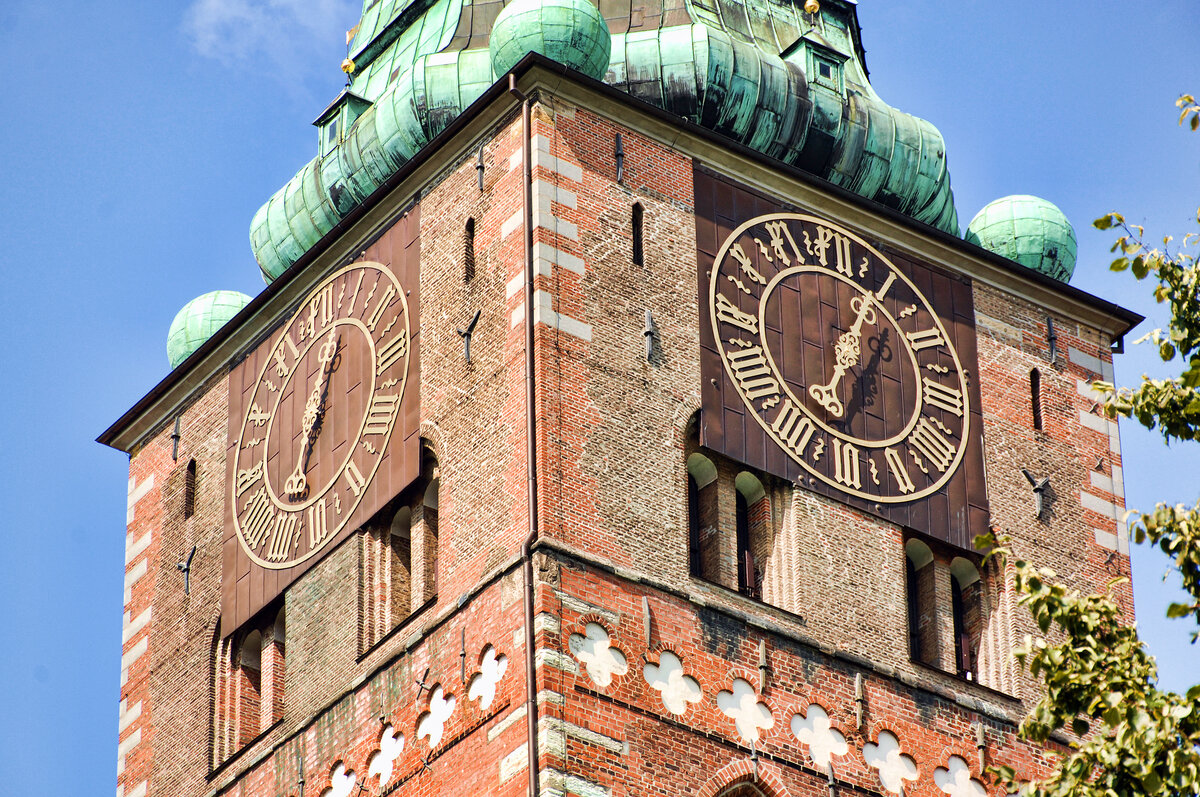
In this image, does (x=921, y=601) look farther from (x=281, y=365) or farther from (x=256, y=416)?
(x=256, y=416)

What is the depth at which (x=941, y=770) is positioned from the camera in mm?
29297

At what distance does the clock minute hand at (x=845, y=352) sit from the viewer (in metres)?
30.6

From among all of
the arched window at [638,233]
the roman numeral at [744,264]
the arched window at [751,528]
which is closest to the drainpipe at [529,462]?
the arched window at [638,233]

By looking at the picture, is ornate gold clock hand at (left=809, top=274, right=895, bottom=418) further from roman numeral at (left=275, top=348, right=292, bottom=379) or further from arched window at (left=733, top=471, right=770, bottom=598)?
roman numeral at (left=275, top=348, right=292, bottom=379)

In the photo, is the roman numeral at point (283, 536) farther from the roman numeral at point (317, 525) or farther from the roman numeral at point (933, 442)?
the roman numeral at point (933, 442)

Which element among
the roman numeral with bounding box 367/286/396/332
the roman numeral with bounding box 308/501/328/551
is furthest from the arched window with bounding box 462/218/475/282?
the roman numeral with bounding box 308/501/328/551

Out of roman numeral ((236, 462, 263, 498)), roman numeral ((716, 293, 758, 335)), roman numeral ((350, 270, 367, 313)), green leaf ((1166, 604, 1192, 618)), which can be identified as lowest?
green leaf ((1166, 604, 1192, 618))

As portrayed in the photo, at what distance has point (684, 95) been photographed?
106 ft

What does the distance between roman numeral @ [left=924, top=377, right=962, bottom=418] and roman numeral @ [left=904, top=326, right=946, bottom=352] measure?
37 centimetres

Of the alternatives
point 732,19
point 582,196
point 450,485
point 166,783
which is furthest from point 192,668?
point 732,19

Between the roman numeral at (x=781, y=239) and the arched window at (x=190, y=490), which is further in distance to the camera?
the arched window at (x=190, y=490)

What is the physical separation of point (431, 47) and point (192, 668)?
23.5ft

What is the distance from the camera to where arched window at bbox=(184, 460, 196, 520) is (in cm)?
3378

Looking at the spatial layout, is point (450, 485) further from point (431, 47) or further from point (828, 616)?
point (431, 47)
